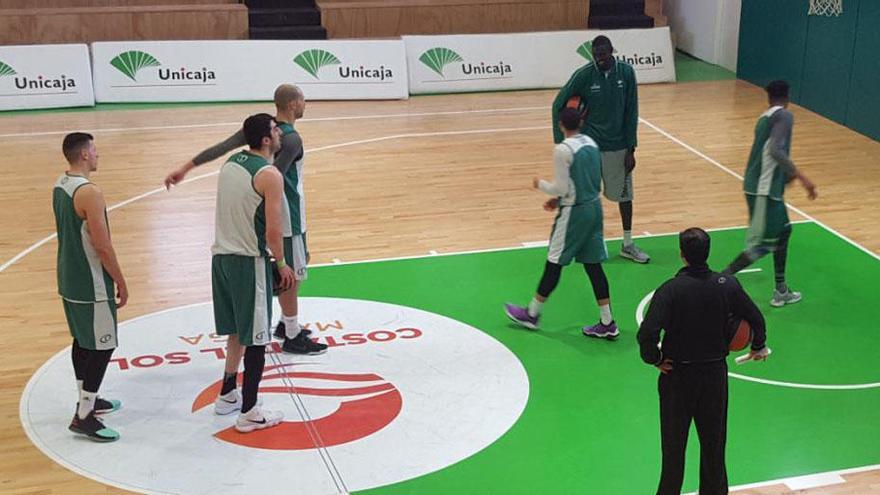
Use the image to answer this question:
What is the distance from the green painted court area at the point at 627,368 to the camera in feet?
20.9

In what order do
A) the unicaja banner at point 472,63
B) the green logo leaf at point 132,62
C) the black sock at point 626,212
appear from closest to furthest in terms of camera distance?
1. the black sock at point 626,212
2. the green logo leaf at point 132,62
3. the unicaja banner at point 472,63

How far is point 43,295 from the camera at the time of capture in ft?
28.9

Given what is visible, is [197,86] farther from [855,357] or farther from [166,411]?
[855,357]

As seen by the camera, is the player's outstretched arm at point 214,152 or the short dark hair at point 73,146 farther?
the player's outstretched arm at point 214,152

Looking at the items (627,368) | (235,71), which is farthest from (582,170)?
(235,71)

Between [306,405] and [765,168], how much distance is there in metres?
3.69

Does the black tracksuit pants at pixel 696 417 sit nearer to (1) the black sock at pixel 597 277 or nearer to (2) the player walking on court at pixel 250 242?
(2) the player walking on court at pixel 250 242

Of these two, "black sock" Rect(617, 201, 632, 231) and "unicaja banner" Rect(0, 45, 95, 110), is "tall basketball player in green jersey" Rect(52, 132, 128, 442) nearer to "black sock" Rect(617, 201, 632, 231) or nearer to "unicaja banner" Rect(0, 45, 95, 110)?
"black sock" Rect(617, 201, 632, 231)

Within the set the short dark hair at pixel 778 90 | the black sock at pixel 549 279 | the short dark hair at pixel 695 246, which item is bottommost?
the black sock at pixel 549 279

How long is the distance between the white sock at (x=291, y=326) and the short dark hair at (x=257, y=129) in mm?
1701

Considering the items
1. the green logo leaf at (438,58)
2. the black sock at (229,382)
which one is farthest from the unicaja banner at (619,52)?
the black sock at (229,382)

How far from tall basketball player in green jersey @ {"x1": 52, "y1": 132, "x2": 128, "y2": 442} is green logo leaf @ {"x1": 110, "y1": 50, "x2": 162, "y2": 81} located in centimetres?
880

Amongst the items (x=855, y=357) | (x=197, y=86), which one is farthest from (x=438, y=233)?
(x=197, y=86)

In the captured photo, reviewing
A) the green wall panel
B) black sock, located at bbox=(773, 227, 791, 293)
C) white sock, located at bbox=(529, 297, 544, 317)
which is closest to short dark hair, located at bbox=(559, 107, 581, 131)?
white sock, located at bbox=(529, 297, 544, 317)
